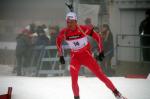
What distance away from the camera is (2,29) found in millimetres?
4578

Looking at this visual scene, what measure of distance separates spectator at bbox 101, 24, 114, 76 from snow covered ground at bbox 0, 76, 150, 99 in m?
0.14

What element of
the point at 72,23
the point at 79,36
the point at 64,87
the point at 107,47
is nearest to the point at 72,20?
the point at 72,23

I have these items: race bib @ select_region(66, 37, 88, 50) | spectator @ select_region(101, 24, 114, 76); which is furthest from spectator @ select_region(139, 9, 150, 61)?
race bib @ select_region(66, 37, 88, 50)

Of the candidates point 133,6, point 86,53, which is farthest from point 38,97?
point 133,6

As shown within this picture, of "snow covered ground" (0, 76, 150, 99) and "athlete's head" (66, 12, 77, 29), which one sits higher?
"athlete's head" (66, 12, 77, 29)

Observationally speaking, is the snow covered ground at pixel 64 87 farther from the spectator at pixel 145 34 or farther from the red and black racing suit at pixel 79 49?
the spectator at pixel 145 34

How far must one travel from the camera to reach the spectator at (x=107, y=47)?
4.03m

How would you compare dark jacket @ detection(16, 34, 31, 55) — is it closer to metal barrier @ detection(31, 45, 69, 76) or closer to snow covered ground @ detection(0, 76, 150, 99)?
metal barrier @ detection(31, 45, 69, 76)

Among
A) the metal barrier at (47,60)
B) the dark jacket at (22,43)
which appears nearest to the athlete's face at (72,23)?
the metal barrier at (47,60)

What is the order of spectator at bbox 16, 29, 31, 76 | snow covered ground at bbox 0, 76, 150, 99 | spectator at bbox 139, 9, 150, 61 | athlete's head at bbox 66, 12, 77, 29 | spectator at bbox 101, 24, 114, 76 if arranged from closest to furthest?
athlete's head at bbox 66, 12, 77, 29
snow covered ground at bbox 0, 76, 150, 99
spectator at bbox 101, 24, 114, 76
spectator at bbox 139, 9, 150, 61
spectator at bbox 16, 29, 31, 76

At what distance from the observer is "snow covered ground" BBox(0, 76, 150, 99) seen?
359 cm

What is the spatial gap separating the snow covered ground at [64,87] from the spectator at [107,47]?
0.45 feet

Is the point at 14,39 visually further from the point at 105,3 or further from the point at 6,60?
the point at 105,3

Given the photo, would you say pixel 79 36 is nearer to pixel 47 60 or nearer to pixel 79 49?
pixel 79 49
